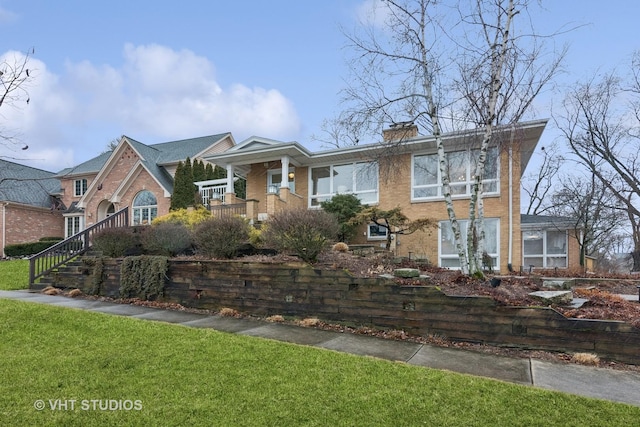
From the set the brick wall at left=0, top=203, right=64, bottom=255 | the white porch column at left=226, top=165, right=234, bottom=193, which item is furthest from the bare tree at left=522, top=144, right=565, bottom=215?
the brick wall at left=0, top=203, right=64, bottom=255

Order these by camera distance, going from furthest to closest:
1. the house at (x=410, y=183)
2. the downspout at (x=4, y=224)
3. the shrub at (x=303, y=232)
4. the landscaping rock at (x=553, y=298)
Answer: the downspout at (x=4, y=224) < the house at (x=410, y=183) < the shrub at (x=303, y=232) < the landscaping rock at (x=553, y=298)

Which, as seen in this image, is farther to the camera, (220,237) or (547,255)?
(547,255)

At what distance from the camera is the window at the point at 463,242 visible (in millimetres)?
12688

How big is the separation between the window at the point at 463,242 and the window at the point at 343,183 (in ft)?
9.93

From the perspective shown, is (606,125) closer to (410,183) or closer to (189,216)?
(410,183)

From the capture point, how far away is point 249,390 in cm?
346

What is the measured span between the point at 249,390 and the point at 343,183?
12524mm

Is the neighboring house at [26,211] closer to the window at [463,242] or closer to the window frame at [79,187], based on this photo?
the window frame at [79,187]

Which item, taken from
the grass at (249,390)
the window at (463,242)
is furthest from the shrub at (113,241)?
the window at (463,242)

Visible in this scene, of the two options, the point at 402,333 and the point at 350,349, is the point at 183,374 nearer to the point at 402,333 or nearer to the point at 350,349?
the point at 350,349

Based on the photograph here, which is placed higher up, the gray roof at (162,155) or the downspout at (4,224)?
the gray roof at (162,155)

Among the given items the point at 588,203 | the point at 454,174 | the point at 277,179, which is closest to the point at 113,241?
the point at 277,179

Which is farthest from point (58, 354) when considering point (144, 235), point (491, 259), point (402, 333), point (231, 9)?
point (491, 259)

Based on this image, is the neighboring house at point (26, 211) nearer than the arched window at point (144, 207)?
No
